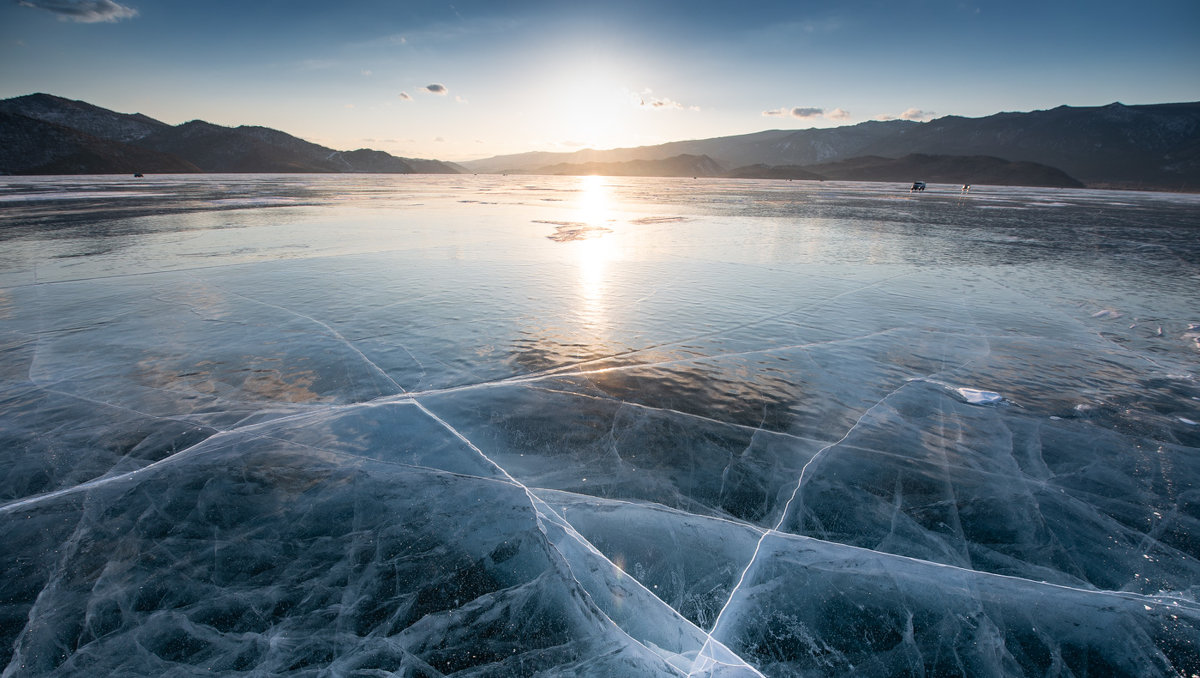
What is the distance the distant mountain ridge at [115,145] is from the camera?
97.2 meters

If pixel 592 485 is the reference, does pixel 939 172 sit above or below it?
above

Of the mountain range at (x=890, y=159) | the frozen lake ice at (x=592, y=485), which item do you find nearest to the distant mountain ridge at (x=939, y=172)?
the mountain range at (x=890, y=159)

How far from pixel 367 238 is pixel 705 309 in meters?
13.1

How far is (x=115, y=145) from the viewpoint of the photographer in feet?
384

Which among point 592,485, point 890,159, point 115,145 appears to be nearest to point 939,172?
point 890,159

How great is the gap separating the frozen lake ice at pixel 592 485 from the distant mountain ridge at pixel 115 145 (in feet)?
465

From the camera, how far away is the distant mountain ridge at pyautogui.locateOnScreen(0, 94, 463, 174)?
9719 centimetres

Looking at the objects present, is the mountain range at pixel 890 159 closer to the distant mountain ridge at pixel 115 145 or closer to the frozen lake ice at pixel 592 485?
the distant mountain ridge at pixel 115 145

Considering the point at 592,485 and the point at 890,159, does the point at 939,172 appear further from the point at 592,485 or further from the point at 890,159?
the point at 592,485

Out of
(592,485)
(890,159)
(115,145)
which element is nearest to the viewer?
(592,485)

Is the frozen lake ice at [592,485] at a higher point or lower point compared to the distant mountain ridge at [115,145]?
lower

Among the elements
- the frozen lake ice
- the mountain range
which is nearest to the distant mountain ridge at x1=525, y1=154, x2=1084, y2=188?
the mountain range

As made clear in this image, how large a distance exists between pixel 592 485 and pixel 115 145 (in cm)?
17597

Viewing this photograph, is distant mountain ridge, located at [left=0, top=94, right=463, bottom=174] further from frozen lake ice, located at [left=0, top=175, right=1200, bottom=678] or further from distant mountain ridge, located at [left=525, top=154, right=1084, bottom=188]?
distant mountain ridge, located at [left=525, top=154, right=1084, bottom=188]
